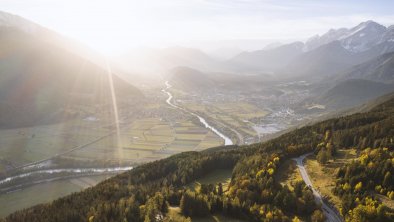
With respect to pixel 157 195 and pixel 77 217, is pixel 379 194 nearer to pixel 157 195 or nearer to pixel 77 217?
pixel 157 195

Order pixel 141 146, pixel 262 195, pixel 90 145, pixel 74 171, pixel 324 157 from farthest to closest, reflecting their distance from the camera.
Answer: pixel 90 145, pixel 141 146, pixel 74 171, pixel 324 157, pixel 262 195

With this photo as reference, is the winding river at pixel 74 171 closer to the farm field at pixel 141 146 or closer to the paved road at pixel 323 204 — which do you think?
the farm field at pixel 141 146

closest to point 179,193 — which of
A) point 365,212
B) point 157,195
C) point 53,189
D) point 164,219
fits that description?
point 157,195

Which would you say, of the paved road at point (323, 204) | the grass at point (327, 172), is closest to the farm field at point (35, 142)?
the paved road at point (323, 204)

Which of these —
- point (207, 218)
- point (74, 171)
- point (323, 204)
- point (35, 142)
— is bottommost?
point (74, 171)

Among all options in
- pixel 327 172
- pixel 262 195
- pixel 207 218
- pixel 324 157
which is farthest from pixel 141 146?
pixel 262 195

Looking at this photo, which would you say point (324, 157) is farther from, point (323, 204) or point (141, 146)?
point (141, 146)
